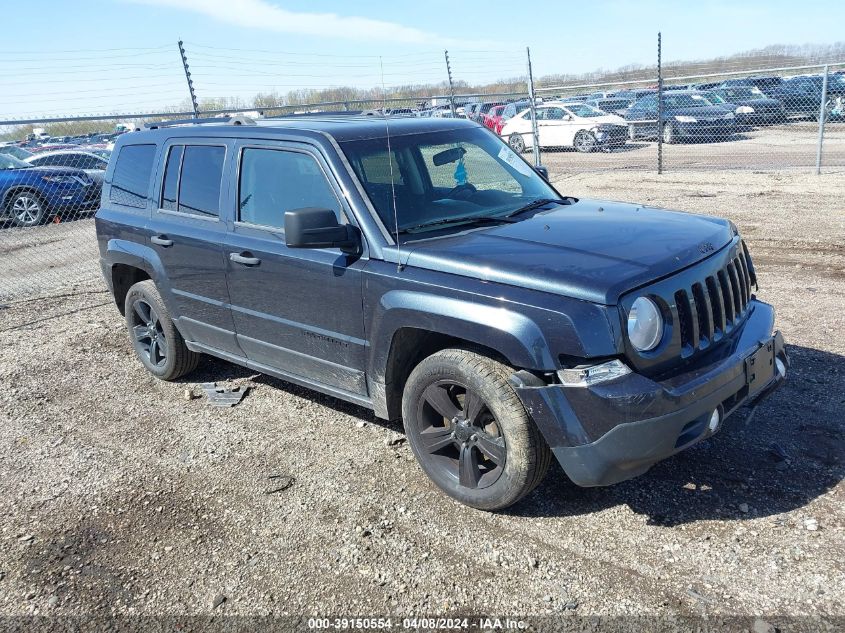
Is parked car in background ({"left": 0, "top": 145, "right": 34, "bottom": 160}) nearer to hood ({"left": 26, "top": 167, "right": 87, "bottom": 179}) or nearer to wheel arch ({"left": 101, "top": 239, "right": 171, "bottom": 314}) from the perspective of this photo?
hood ({"left": 26, "top": 167, "right": 87, "bottom": 179})

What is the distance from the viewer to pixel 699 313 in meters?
3.50

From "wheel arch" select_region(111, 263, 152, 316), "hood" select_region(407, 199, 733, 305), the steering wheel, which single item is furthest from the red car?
"hood" select_region(407, 199, 733, 305)

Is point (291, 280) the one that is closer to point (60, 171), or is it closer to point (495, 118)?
point (60, 171)

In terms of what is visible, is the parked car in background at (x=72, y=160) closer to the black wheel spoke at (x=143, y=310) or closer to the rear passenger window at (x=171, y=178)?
the black wheel spoke at (x=143, y=310)

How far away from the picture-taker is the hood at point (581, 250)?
322cm

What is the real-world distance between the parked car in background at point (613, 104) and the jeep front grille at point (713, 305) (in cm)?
1933

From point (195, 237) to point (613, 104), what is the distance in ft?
69.1

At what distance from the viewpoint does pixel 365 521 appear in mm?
3740

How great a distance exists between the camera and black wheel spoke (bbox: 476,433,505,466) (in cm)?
349

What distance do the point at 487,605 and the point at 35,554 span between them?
2.32 metres

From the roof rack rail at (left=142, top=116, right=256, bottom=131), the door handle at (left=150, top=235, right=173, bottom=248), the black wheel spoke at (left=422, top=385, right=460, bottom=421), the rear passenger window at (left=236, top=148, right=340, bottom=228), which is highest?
the roof rack rail at (left=142, top=116, right=256, bottom=131)

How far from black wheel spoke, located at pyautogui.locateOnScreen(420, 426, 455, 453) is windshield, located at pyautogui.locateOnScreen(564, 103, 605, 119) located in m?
19.5

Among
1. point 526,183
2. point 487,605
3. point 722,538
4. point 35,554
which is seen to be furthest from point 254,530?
point 526,183

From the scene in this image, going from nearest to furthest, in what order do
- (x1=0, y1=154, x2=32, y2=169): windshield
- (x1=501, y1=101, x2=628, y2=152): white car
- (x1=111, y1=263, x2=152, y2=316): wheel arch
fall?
(x1=111, y1=263, x2=152, y2=316): wheel arch
(x1=0, y1=154, x2=32, y2=169): windshield
(x1=501, y1=101, x2=628, y2=152): white car
